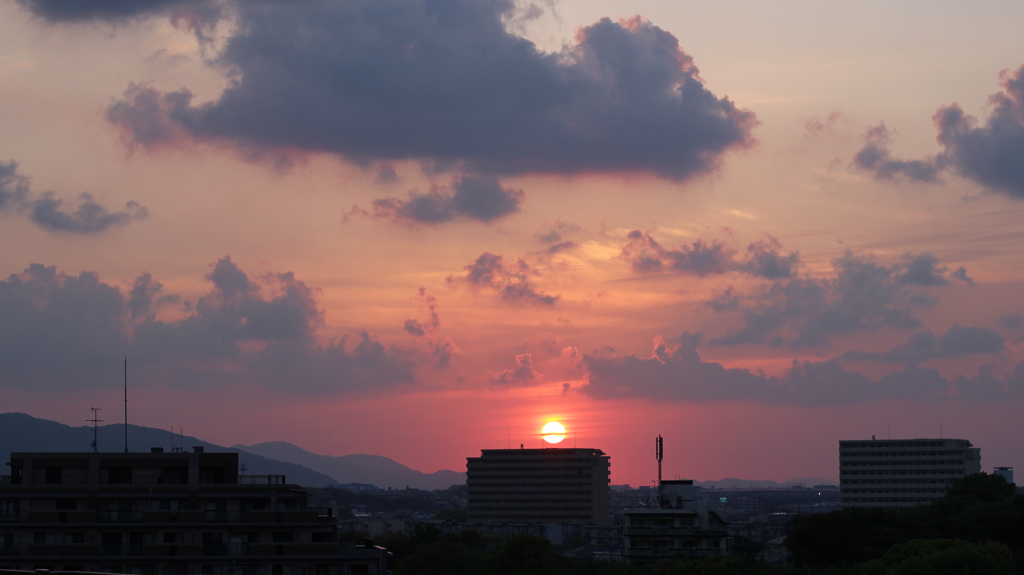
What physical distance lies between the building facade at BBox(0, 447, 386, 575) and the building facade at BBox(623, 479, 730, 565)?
58.0 meters

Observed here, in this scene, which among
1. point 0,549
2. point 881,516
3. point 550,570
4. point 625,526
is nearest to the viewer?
point 0,549

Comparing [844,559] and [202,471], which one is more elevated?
[202,471]

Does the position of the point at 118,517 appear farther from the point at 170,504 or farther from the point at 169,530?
the point at 169,530

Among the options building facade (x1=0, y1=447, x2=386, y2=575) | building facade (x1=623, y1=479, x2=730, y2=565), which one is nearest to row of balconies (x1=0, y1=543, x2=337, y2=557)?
building facade (x1=0, y1=447, x2=386, y2=575)

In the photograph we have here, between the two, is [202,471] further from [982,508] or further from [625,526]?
[982,508]

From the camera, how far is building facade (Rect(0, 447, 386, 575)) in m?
79.5

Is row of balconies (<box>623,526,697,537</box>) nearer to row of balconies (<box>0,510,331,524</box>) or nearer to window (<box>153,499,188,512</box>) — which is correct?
row of balconies (<box>0,510,331,524</box>)

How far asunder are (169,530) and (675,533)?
219 feet

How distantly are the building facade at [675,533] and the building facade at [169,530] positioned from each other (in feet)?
190

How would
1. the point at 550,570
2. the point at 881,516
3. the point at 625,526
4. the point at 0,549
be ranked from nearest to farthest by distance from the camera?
the point at 0,549, the point at 550,570, the point at 625,526, the point at 881,516

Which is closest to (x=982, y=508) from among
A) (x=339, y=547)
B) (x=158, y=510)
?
(x=339, y=547)

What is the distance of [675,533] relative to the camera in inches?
5197

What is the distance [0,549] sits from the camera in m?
78.9

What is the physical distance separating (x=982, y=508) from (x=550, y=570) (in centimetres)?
5925
